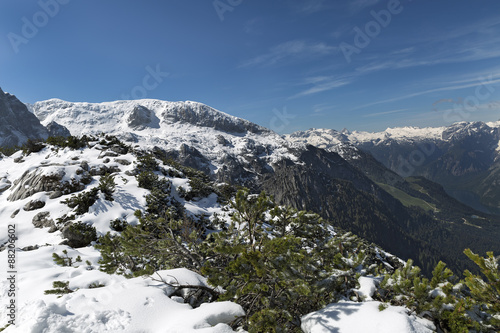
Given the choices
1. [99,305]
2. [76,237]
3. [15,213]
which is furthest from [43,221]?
[99,305]

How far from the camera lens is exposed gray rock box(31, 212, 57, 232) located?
16700mm

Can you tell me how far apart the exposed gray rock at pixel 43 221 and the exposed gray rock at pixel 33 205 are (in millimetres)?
1550

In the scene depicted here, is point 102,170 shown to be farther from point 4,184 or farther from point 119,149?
point 4,184

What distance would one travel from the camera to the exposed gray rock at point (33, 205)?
18.8 m

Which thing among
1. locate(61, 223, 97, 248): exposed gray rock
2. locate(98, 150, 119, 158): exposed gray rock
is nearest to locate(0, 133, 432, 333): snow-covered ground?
locate(61, 223, 97, 248): exposed gray rock

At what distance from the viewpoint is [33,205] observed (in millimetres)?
18891

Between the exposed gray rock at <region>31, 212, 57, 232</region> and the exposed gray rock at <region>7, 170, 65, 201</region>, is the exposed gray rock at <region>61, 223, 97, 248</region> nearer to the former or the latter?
the exposed gray rock at <region>31, 212, 57, 232</region>

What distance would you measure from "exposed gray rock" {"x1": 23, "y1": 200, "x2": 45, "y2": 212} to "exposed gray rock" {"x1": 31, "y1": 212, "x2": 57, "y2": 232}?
1.55 meters

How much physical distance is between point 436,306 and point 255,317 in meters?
3.23

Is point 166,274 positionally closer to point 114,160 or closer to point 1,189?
point 114,160

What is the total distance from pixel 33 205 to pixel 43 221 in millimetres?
3149

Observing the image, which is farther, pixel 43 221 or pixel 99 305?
pixel 43 221

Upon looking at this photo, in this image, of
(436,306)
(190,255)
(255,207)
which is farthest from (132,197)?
(436,306)

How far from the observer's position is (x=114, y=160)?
28328mm
